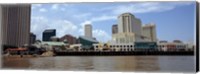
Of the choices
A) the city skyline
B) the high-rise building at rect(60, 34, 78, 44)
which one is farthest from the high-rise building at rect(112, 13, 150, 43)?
the high-rise building at rect(60, 34, 78, 44)

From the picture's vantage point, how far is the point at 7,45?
759 centimetres

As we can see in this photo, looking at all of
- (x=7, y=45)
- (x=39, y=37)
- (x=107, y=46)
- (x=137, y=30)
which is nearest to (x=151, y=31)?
(x=137, y=30)

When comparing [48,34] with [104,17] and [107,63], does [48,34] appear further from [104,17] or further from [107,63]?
[107,63]

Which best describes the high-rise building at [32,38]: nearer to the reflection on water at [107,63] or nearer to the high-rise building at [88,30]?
the reflection on water at [107,63]

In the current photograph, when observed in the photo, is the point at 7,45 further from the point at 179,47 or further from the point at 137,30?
the point at 179,47

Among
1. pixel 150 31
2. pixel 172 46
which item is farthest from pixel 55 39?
pixel 172 46

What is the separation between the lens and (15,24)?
761 centimetres

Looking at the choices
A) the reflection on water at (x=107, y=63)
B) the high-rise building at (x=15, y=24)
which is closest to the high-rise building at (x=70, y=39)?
the reflection on water at (x=107, y=63)

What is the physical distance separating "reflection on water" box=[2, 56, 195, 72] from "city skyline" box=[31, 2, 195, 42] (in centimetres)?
43

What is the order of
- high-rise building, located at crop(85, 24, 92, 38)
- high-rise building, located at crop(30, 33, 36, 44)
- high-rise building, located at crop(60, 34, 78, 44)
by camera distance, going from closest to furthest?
high-rise building, located at crop(85, 24, 92, 38)
high-rise building, located at crop(60, 34, 78, 44)
high-rise building, located at crop(30, 33, 36, 44)

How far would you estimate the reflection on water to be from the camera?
7.09 metres

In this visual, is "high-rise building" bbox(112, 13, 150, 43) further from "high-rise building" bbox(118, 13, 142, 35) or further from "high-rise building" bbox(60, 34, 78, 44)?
"high-rise building" bbox(60, 34, 78, 44)

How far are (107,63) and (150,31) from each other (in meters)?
1.13

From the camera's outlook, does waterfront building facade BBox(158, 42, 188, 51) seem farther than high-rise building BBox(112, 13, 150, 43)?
No
